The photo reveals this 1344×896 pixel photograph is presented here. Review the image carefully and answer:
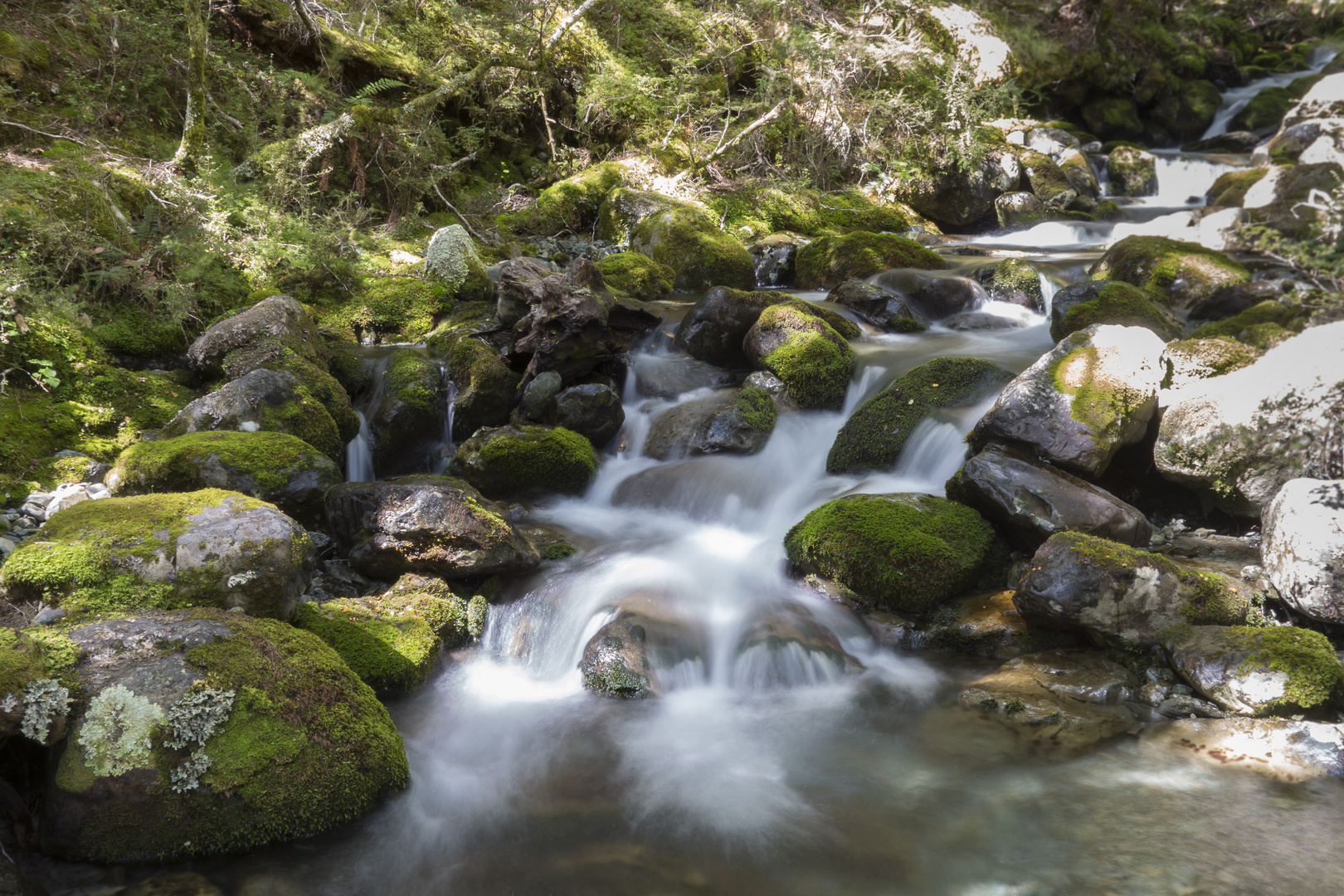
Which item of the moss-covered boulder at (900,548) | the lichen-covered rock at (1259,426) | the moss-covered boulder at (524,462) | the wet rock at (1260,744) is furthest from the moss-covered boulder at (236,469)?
the lichen-covered rock at (1259,426)

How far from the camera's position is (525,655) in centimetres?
510

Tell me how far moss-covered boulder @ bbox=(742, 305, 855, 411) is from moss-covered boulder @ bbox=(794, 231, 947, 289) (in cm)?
295

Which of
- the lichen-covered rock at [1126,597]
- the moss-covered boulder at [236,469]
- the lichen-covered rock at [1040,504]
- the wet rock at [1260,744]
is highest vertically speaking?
the moss-covered boulder at [236,469]

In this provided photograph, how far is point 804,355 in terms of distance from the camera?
8148 millimetres

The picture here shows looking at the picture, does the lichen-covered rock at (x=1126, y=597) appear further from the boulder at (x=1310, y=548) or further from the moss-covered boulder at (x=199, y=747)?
the moss-covered boulder at (x=199, y=747)

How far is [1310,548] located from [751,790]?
369 cm

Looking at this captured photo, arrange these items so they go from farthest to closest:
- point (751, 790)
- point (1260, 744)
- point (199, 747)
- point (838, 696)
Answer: point (838, 696) < point (751, 790) < point (1260, 744) < point (199, 747)

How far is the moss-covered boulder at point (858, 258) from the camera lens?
1116 cm

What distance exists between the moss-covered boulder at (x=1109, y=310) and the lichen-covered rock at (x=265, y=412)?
293 inches

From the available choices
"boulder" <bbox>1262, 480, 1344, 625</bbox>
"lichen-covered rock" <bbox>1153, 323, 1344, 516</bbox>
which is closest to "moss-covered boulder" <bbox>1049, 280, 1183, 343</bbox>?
"lichen-covered rock" <bbox>1153, 323, 1344, 516</bbox>

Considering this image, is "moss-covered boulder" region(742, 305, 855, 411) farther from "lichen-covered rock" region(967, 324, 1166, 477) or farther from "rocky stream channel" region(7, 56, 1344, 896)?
"lichen-covered rock" region(967, 324, 1166, 477)

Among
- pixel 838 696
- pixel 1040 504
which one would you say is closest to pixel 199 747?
pixel 838 696

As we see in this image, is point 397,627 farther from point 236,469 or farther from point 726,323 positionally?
point 726,323

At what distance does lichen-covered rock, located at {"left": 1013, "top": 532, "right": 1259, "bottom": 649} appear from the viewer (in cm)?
449
